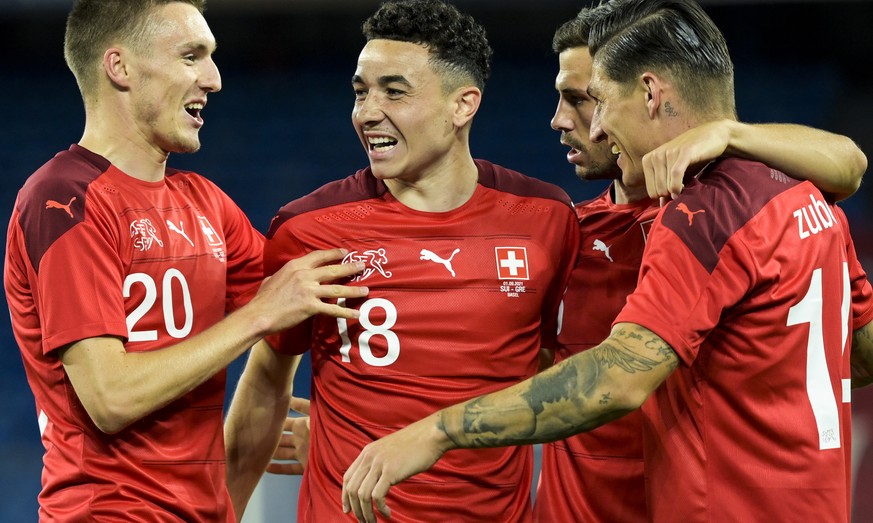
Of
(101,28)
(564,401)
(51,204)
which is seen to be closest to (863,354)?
(564,401)

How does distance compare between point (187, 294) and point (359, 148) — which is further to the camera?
point (359, 148)

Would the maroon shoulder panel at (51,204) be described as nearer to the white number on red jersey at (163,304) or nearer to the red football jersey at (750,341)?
the white number on red jersey at (163,304)

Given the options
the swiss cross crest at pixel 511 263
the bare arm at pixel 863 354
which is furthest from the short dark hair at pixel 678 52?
the bare arm at pixel 863 354

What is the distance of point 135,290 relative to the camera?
2674 millimetres

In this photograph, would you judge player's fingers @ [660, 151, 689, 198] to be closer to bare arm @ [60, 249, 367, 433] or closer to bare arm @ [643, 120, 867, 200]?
bare arm @ [643, 120, 867, 200]

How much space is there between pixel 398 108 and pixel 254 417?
1.14m

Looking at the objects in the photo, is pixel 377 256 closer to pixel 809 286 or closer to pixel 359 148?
pixel 809 286

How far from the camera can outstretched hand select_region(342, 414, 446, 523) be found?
221 centimetres

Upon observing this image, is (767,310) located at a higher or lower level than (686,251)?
lower

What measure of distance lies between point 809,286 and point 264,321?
54.3 inches

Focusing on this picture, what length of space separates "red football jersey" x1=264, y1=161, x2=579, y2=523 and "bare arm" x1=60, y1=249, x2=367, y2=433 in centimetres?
15

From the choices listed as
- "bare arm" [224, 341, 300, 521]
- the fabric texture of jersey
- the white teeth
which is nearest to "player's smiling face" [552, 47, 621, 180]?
the fabric texture of jersey

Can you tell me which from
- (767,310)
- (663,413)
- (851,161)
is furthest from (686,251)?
(851,161)

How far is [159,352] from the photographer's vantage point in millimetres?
2586
